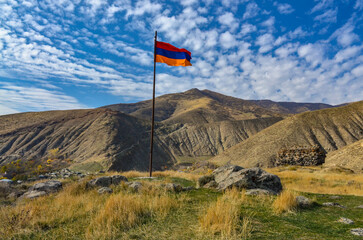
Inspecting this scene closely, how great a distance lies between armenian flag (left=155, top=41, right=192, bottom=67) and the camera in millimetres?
14547

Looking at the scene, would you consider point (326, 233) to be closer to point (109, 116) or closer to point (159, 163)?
point (159, 163)

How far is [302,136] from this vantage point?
49.4m

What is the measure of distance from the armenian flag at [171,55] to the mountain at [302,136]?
3457 cm

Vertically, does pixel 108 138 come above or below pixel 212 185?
above

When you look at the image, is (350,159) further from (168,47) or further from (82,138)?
(82,138)

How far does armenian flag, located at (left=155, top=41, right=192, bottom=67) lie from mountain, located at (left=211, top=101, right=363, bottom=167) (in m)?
34.6

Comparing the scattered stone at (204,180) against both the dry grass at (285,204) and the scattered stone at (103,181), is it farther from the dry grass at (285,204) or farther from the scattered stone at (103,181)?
the dry grass at (285,204)

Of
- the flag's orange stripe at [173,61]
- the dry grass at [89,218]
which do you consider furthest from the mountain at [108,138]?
the dry grass at [89,218]

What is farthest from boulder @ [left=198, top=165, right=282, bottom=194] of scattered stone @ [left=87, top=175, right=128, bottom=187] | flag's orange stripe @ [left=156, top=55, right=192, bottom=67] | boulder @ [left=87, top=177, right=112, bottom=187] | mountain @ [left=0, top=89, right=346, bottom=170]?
mountain @ [left=0, top=89, right=346, bottom=170]

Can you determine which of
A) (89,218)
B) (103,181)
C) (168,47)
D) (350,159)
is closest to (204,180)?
(103,181)

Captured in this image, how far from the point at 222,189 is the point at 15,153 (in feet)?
210

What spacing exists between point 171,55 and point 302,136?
152 ft

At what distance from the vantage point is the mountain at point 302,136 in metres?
46.3

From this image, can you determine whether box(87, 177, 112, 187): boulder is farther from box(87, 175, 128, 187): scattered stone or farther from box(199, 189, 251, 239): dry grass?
box(199, 189, 251, 239): dry grass
